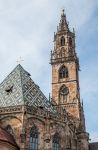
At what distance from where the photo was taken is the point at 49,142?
95.5ft

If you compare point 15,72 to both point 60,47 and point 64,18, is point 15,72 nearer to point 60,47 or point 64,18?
point 60,47

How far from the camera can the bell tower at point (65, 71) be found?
1543 inches

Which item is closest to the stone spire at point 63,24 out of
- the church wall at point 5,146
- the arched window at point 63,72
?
the arched window at point 63,72

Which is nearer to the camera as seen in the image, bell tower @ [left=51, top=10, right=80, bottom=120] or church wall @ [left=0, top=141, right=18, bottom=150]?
church wall @ [left=0, top=141, right=18, bottom=150]

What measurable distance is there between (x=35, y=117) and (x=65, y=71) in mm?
13452

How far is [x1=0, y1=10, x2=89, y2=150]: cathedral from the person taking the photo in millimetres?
28375

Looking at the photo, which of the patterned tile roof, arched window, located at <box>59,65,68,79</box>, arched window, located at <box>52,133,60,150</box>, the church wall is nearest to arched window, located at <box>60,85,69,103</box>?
arched window, located at <box>59,65,68,79</box>

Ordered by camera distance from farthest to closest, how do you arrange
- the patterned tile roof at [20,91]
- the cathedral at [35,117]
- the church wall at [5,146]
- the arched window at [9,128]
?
1. the patterned tile roof at [20,91]
2. the arched window at [9,128]
3. the cathedral at [35,117]
4. the church wall at [5,146]

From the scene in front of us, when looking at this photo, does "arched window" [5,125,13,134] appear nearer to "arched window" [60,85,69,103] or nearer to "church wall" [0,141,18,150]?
"church wall" [0,141,18,150]

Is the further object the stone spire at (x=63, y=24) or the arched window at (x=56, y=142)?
the stone spire at (x=63, y=24)

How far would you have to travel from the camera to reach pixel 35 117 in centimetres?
2944

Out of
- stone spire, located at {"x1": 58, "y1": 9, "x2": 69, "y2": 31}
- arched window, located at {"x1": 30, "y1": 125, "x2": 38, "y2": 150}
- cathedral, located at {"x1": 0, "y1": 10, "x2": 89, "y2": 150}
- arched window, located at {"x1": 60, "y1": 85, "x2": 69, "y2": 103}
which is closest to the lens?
cathedral, located at {"x1": 0, "y1": 10, "x2": 89, "y2": 150}

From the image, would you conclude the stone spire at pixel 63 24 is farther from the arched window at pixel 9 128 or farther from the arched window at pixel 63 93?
the arched window at pixel 9 128

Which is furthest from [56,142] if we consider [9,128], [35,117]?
[9,128]
